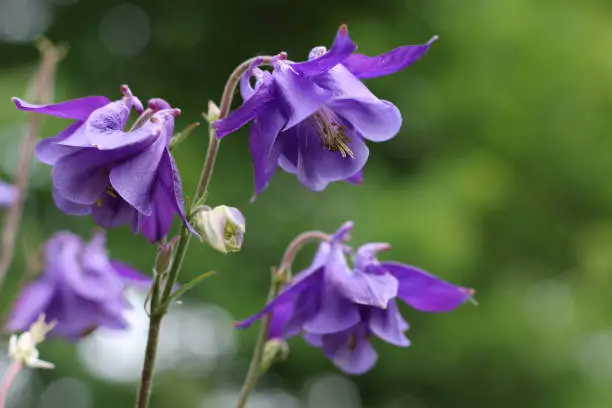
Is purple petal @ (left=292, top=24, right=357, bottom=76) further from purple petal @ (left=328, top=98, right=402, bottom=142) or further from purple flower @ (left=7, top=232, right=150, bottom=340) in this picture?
purple flower @ (left=7, top=232, right=150, bottom=340)

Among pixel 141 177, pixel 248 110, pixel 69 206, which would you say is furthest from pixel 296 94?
pixel 69 206

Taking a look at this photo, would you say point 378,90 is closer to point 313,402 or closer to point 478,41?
point 478,41

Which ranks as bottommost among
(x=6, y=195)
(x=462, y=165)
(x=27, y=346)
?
(x=462, y=165)

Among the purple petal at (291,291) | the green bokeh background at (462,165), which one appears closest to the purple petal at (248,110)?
the purple petal at (291,291)

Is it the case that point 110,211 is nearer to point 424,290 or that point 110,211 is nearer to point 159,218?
point 159,218

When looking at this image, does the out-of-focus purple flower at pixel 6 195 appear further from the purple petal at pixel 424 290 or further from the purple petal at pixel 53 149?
the purple petal at pixel 424 290

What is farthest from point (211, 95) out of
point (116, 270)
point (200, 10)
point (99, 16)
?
point (116, 270)
